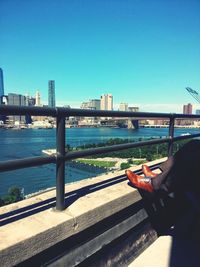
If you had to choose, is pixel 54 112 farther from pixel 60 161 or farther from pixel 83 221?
pixel 83 221

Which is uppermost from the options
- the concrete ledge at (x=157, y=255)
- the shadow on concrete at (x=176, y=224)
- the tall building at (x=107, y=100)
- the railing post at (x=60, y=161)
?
the tall building at (x=107, y=100)

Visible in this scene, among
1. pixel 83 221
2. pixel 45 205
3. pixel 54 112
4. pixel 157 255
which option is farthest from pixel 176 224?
pixel 54 112

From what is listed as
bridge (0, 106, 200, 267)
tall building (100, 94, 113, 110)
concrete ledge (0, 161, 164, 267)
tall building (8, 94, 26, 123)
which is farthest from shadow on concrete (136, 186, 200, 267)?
tall building (100, 94, 113, 110)

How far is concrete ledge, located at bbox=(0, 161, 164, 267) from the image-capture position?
1448mm

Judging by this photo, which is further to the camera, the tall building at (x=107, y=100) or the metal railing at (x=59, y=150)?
the tall building at (x=107, y=100)

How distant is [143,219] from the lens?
2.65 m

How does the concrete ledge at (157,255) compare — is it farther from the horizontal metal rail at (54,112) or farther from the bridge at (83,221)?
the horizontal metal rail at (54,112)

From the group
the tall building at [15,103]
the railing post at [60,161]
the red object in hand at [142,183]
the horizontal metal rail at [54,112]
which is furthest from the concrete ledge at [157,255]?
the tall building at [15,103]

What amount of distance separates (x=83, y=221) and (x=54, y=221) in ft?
0.82

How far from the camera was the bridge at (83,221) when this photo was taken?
155 cm

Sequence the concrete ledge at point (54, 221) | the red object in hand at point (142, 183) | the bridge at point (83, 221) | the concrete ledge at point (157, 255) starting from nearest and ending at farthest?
the concrete ledge at point (54, 221)
the bridge at point (83, 221)
the concrete ledge at point (157, 255)
the red object in hand at point (142, 183)

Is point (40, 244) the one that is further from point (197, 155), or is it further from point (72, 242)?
point (197, 155)

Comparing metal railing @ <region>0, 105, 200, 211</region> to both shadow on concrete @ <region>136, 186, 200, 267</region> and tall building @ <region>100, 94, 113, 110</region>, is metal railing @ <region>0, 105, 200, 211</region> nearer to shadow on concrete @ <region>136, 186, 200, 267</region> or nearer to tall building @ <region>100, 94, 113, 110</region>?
shadow on concrete @ <region>136, 186, 200, 267</region>

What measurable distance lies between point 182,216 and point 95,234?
141 cm
